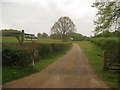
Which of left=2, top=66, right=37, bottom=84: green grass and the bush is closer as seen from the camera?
left=2, top=66, right=37, bottom=84: green grass

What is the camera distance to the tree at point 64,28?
5378 centimetres

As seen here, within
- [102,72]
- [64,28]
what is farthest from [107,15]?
[64,28]

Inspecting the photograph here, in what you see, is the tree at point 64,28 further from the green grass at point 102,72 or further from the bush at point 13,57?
the bush at point 13,57

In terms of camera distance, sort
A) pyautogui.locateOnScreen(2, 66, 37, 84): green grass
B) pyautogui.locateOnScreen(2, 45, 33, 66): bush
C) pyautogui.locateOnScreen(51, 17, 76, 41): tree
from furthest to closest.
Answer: pyautogui.locateOnScreen(51, 17, 76, 41): tree, pyautogui.locateOnScreen(2, 45, 33, 66): bush, pyautogui.locateOnScreen(2, 66, 37, 84): green grass

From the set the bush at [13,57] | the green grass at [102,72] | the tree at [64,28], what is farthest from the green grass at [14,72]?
the tree at [64,28]

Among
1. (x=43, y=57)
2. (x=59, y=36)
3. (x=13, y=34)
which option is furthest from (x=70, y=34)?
(x=13, y=34)

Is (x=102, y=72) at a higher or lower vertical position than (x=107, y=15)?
lower

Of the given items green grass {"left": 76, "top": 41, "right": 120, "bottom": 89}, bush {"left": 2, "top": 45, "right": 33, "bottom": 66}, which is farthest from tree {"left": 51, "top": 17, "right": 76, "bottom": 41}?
bush {"left": 2, "top": 45, "right": 33, "bottom": 66}

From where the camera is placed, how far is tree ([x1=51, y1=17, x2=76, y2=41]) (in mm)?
53781

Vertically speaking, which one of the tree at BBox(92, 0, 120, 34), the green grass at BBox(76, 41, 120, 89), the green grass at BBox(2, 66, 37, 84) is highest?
the tree at BBox(92, 0, 120, 34)

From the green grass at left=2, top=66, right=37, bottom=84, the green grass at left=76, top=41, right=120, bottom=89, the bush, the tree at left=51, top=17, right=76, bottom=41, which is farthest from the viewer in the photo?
the tree at left=51, top=17, right=76, bottom=41

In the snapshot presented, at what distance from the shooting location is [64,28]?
54.1 m

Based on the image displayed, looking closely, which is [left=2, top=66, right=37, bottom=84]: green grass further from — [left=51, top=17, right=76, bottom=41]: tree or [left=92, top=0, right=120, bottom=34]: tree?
[left=51, top=17, right=76, bottom=41]: tree

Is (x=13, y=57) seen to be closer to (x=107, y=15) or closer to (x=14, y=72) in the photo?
(x=14, y=72)
